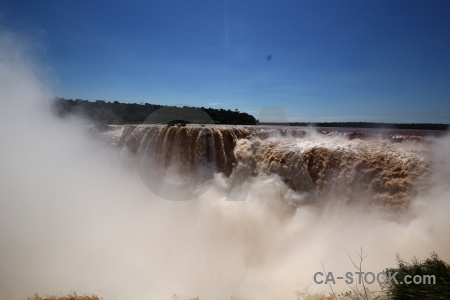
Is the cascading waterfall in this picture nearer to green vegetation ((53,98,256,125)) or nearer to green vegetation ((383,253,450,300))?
green vegetation ((383,253,450,300))

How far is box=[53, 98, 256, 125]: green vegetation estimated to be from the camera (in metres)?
37.2

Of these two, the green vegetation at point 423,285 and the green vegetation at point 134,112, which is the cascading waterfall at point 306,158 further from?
the green vegetation at point 134,112

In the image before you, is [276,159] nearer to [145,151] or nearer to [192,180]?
[192,180]

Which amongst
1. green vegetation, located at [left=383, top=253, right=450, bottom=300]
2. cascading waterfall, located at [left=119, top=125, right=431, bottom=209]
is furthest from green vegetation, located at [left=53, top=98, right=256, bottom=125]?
green vegetation, located at [left=383, top=253, right=450, bottom=300]

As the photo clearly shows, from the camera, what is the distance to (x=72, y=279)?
25.0ft

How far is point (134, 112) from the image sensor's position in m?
41.0

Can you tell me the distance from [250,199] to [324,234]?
370 centimetres

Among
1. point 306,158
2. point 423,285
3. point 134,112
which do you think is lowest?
point 423,285

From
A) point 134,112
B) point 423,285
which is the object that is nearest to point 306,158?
point 423,285

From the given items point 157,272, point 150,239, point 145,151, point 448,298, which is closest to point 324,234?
point 448,298

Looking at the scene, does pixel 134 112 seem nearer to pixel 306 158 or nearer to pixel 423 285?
pixel 306 158

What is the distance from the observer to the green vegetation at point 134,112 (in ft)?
122

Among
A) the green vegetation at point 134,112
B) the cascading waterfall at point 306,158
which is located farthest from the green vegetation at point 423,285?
the green vegetation at point 134,112

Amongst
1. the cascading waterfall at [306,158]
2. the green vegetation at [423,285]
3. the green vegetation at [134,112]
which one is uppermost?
the green vegetation at [134,112]
